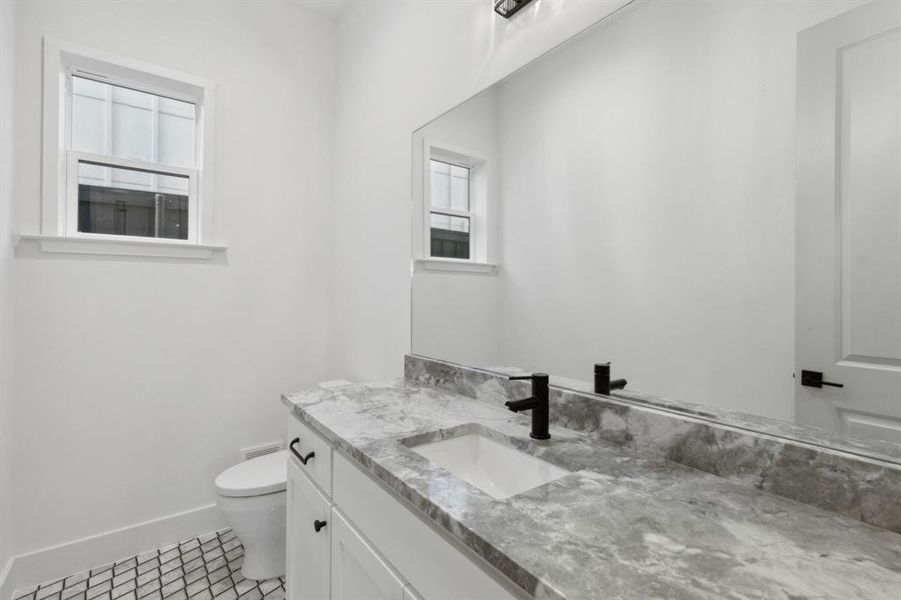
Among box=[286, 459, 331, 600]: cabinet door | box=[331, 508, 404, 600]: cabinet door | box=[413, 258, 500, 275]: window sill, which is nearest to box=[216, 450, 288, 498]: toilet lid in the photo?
box=[286, 459, 331, 600]: cabinet door

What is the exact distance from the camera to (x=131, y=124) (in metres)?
2.15

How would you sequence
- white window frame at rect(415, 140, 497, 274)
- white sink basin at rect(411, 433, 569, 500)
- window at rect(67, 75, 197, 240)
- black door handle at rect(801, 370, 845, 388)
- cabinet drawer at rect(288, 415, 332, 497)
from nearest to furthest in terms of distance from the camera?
black door handle at rect(801, 370, 845, 388) → white sink basin at rect(411, 433, 569, 500) → cabinet drawer at rect(288, 415, 332, 497) → white window frame at rect(415, 140, 497, 274) → window at rect(67, 75, 197, 240)

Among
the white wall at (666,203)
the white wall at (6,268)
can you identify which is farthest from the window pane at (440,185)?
the white wall at (6,268)

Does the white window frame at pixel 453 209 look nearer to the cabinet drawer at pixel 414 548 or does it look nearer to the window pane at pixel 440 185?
the window pane at pixel 440 185

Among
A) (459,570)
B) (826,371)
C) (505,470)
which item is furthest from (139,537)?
(826,371)

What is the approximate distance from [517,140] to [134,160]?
1.99 m

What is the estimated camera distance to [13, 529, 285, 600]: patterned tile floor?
1.75 meters

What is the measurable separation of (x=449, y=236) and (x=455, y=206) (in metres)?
0.12

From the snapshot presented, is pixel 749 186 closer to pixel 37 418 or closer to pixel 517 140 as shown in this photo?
pixel 517 140

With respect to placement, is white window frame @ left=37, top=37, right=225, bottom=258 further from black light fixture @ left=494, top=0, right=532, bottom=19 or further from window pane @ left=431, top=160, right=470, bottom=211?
black light fixture @ left=494, top=0, right=532, bottom=19

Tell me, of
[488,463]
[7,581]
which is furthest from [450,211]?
[7,581]

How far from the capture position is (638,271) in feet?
3.39

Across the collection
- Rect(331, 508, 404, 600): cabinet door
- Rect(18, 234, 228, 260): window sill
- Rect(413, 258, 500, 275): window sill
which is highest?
Rect(18, 234, 228, 260): window sill

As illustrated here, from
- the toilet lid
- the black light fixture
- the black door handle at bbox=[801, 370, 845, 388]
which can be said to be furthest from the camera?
the toilet lid
